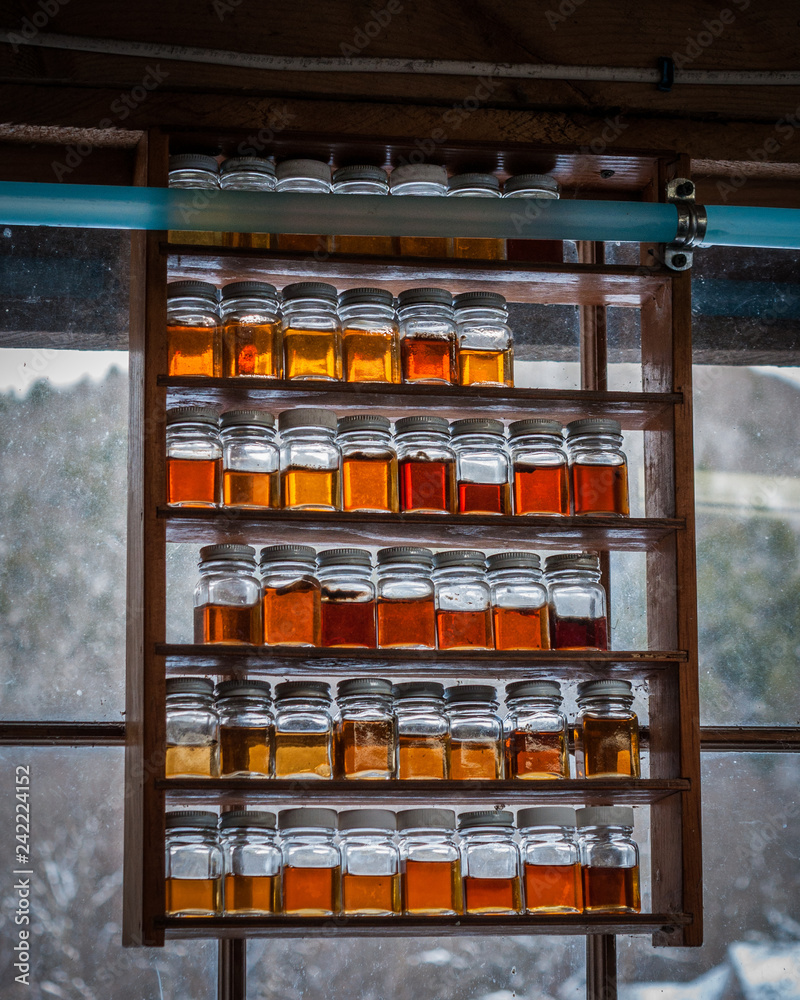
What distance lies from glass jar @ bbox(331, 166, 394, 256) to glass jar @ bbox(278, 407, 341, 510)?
10.5 inches

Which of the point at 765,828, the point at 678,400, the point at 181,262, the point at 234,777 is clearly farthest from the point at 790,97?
the point at 234,777

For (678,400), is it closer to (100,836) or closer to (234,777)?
(234,777)

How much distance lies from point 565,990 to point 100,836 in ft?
2.58

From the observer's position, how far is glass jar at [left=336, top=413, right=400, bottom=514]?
1862mm

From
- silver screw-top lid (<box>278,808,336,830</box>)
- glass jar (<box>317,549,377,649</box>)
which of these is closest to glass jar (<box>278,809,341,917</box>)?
silver screw-top lid (<box>278,808,336,830</box>)

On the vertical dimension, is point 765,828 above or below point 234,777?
below

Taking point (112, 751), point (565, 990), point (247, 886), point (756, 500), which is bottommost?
point (565, 990)

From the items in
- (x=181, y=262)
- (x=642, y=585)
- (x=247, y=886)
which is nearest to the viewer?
(x=247, y=886)

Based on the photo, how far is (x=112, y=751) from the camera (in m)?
2.06

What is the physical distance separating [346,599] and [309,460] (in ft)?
0.69

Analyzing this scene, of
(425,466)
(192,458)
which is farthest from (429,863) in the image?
(192,458)

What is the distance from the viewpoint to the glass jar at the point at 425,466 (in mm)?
1874

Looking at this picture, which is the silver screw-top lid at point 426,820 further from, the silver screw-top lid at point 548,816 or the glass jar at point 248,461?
the glass jar at point 248,461

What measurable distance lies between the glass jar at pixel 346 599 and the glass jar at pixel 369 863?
24 cm
